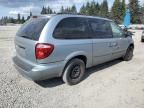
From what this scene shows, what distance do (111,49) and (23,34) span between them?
2956 millimetres

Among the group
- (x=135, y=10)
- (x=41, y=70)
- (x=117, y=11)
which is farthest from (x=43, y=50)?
(x=117, y=11)

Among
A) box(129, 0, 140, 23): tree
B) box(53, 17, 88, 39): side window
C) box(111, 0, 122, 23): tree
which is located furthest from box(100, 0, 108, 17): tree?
box(53, 17, 88, 39): side window

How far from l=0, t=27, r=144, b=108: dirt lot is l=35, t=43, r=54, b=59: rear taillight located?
3.20 feet

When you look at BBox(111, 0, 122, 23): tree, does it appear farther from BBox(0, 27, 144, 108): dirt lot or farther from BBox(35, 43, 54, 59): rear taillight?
BBox(35, 43, 54, 59): rear taillight

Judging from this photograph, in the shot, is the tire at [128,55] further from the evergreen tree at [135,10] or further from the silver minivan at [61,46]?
the evergreen tree at [135,10]

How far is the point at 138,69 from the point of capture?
6.77 metres

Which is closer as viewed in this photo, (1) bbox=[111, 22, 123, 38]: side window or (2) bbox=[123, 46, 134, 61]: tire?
(1) bbox=[111, 22, 123, 38]: side window

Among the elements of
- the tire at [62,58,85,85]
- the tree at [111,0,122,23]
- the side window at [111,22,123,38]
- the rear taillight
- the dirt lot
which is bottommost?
the dirt lot

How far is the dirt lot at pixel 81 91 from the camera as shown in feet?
13.8

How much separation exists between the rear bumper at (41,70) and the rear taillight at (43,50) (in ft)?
0.78

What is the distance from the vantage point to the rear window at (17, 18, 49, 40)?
4.49 m

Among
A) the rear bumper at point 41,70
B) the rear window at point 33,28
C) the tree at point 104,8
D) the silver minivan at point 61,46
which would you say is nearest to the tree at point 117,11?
the tree at point 104,8

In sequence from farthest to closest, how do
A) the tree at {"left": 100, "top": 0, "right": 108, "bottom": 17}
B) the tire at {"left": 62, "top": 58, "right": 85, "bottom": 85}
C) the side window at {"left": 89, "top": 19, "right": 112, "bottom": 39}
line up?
1. the tree at {"left": 100, "top": 0, "right": 108, "bottom": 17}
2. the side window at {"left": 89, "top": 19, "right": 112, "bottom": 39}
3. the tire at {"left": 62, "top": 58, "right": 85, "bottom": 85}

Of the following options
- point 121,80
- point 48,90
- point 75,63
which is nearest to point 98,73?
point 121,80
